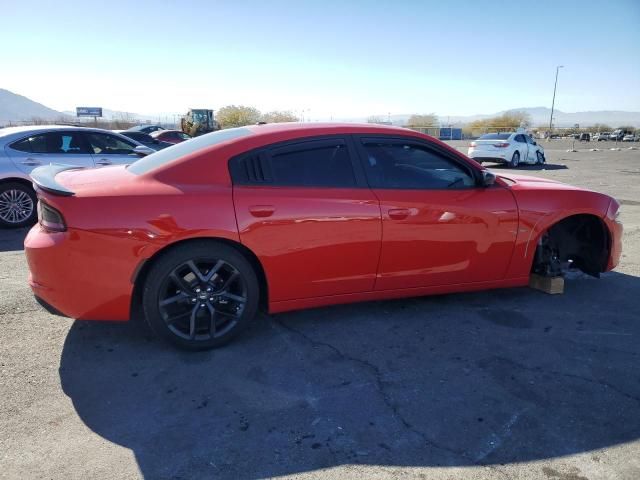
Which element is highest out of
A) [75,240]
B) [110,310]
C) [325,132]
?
[325,132]

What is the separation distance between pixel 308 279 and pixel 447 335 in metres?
1.16

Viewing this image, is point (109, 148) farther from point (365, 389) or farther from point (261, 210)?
point (365, 389)

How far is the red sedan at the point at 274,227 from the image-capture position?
312 cm

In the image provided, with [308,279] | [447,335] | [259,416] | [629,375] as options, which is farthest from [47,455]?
[629,375]

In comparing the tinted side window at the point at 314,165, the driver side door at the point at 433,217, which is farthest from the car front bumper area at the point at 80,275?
the driver side door at the point at 433,217

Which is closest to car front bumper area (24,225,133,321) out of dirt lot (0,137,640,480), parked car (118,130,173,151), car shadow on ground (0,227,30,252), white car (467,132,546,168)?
dirt lot (0,137,640,480)

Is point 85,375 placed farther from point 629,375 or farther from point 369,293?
point 629,375

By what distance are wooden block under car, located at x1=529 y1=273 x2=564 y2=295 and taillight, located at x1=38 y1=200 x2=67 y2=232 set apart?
13.1 feet

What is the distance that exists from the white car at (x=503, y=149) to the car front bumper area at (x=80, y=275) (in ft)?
58.4

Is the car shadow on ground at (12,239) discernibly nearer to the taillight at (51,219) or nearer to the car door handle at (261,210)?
the taillight at (51,219)

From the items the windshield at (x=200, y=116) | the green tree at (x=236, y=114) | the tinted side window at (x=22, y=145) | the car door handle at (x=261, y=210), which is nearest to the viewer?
the car door handle at (x=261, y=210)

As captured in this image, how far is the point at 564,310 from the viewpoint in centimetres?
423

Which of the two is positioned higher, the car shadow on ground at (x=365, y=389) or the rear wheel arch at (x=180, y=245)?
the rear wheel arch at (x=180, y=245)

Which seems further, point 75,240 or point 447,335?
point 447,335
